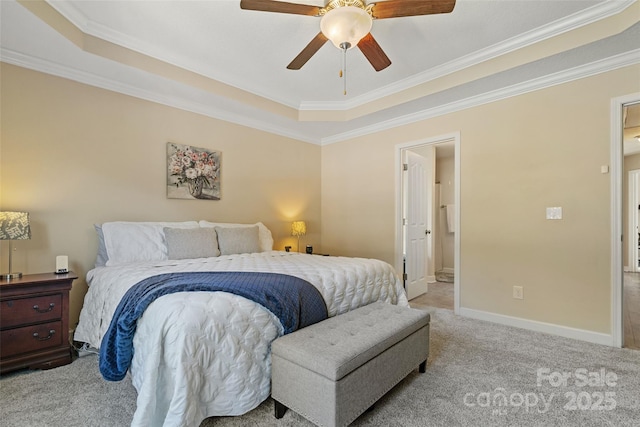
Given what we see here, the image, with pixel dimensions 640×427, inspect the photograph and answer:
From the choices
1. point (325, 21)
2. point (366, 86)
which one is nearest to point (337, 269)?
point (325, 21)

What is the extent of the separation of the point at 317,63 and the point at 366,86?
78 cm

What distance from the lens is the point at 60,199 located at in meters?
2.66

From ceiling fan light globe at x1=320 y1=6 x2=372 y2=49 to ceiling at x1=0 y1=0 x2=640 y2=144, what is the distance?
535 mm

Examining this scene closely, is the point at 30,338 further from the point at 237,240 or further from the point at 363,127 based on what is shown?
the point at 363,127

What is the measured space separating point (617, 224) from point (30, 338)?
15.4ft

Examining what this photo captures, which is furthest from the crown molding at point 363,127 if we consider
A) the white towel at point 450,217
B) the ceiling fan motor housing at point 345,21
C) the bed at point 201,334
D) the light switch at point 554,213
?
the white towel at point 450,217

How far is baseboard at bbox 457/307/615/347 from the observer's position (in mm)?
2614

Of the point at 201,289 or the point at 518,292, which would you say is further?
the point at 518,292

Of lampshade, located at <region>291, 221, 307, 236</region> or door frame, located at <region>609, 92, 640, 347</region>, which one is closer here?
door frame, located at <region>609, 92, 640, 347</region>

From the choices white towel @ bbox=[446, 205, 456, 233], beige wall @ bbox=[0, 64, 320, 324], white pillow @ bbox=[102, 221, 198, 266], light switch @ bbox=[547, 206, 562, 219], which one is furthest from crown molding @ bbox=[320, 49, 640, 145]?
white pillow @ bbox=[102, 221, 198, 266]

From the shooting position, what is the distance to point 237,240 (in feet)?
10.8

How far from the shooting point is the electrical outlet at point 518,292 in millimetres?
3045

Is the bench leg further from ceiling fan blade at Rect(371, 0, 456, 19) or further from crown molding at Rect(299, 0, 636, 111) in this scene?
crown molding at Rect(299, 0, 636, 111)

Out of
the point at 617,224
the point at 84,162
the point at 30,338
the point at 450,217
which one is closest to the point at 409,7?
the point at 617,224
